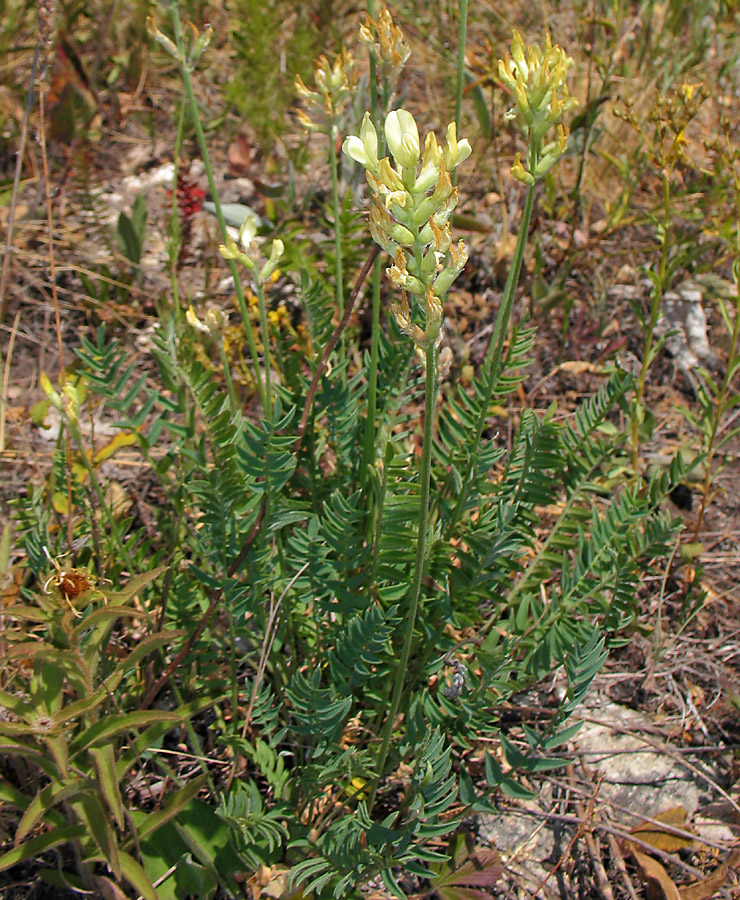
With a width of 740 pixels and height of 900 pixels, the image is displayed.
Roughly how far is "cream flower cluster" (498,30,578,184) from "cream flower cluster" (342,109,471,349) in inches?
11.1

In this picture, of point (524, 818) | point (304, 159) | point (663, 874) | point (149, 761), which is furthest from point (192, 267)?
point (663, 874)

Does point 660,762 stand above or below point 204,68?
below

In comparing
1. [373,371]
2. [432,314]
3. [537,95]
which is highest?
[537,95]

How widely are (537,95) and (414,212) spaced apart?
388 millimetres

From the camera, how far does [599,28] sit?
2.79 m

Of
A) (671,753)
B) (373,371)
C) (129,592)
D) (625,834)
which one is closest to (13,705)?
(129,592)

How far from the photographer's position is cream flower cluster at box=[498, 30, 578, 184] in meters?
1.10

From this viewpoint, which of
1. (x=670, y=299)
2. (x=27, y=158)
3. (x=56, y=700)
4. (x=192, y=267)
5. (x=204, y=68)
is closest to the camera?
(x=56, y=700)

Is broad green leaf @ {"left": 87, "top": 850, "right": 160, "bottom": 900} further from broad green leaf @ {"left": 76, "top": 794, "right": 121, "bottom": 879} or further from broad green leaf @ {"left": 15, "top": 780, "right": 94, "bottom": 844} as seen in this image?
broad green leaf @ {"left": 15, "top": 780, "right": 94, "bottom": 844}

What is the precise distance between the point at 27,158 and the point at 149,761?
8.28 ft

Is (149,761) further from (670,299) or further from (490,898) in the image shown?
(670,299)

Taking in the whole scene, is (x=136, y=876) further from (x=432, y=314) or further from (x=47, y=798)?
(x=432, y=314)

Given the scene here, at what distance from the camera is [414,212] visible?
858mm

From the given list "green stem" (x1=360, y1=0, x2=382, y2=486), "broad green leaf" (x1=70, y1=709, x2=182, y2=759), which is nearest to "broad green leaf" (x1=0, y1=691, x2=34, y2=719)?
"broad green leaf" (x1=70, y1=709, x2=182, y2=759)
